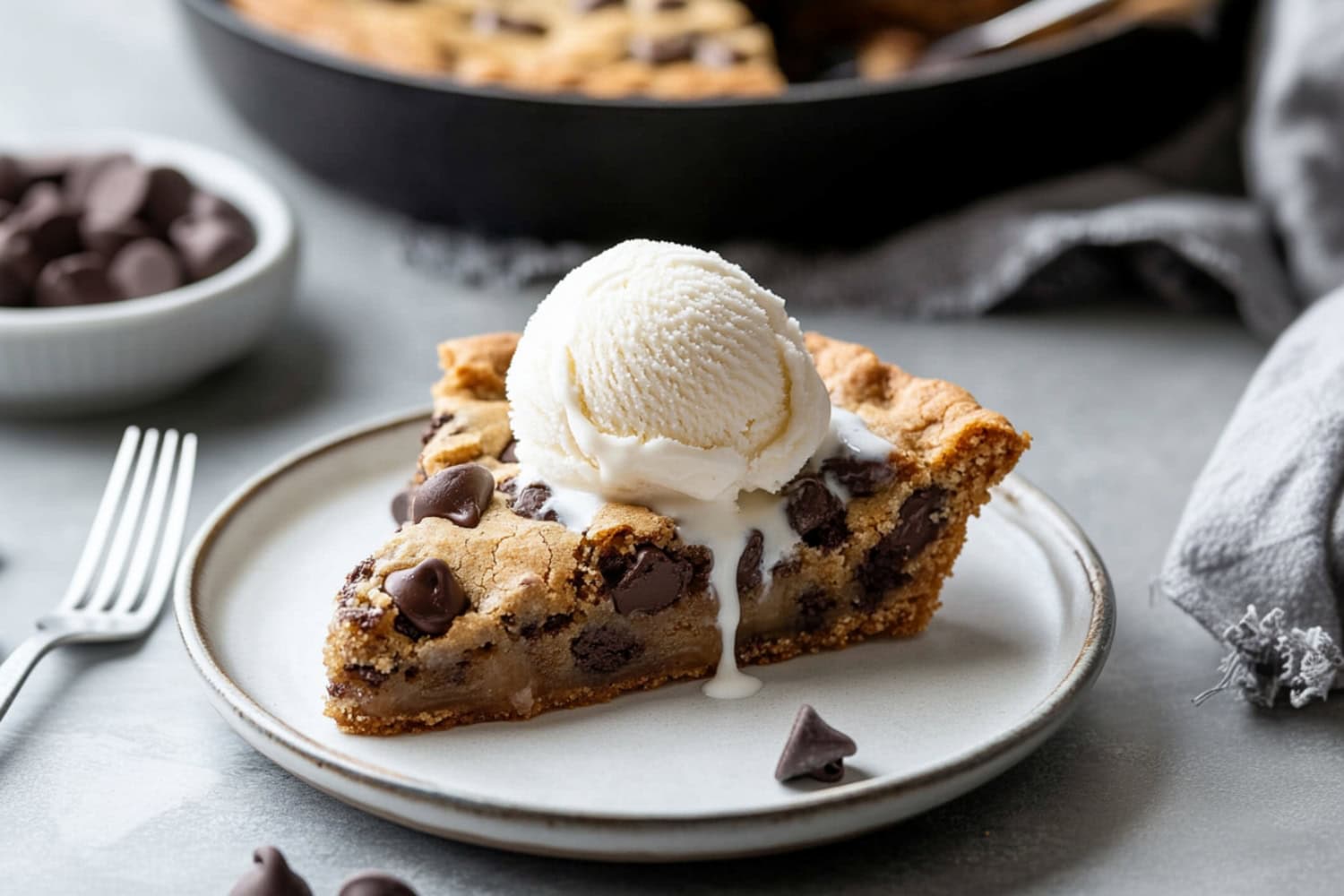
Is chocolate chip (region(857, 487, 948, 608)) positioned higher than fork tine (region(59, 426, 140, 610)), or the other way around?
chocolate chip (region(857, 487, 948, 608))

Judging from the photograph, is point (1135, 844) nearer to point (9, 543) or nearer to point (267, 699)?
point (267, 699)

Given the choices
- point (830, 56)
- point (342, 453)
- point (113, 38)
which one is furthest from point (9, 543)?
point (113, 38)

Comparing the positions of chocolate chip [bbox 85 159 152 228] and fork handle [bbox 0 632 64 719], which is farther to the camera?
chocolate chip [bbox 85 159 152 228]

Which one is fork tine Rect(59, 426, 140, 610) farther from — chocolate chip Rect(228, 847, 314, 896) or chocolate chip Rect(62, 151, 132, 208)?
chocolate chip Rect(62, 151, 132, 208)

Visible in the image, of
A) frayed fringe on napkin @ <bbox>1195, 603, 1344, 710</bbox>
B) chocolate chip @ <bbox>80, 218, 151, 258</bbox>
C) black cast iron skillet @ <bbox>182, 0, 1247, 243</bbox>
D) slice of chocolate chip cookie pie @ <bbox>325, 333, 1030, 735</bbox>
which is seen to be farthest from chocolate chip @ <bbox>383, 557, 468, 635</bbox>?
black cast iron skillet @ <bbox>182, 0, 1247, 243</bbox>

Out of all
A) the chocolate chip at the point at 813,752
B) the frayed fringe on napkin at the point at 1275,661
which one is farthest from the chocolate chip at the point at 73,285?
the frayed fringe on napkin at the point at 1275,661

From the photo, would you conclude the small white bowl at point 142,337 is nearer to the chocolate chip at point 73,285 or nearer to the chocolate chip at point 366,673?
the chocolate chip at point 73,285

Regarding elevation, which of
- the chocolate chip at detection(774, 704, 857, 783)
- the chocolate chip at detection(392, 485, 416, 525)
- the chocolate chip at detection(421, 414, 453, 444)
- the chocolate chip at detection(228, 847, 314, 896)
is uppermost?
the chocolate chip at detection(774, 704, 857, 783)
